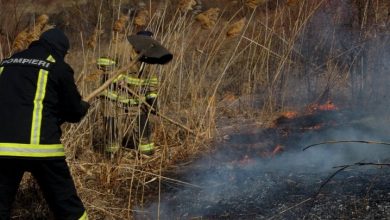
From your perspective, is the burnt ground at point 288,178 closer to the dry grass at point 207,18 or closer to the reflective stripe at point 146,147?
the reflective stripe at point 146,147

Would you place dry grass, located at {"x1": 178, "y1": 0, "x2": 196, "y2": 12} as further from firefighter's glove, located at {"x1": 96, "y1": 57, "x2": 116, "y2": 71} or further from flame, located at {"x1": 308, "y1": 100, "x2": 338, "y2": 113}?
flame, located at {"x1": 308, "y1": 100, "x2": 338, "y2": 113}

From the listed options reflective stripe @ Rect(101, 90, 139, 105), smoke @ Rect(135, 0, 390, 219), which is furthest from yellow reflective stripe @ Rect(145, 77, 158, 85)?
smoke @ Rect(135, 0, 390, 219)

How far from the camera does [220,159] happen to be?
5.79 m

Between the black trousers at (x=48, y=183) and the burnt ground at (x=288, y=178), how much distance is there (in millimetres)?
874

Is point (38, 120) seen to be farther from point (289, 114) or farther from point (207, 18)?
point (289, 114)

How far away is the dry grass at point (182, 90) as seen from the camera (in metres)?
4.99

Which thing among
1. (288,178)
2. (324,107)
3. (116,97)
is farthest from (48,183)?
(324,107)

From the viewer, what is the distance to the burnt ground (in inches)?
154

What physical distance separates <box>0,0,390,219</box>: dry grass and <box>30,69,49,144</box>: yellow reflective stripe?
3.85ft

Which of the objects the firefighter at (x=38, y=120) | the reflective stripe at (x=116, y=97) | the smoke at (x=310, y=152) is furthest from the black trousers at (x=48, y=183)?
the reflective stripe at (x=116, y=97)

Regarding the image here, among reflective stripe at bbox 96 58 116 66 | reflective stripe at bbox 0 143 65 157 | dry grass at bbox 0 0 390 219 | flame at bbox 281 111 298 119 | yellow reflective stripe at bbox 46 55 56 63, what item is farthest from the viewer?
flame at bbox 281 111 298 119

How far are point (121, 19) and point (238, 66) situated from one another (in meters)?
3.41

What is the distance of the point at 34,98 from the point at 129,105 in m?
2.30

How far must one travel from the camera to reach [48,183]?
3.54m
